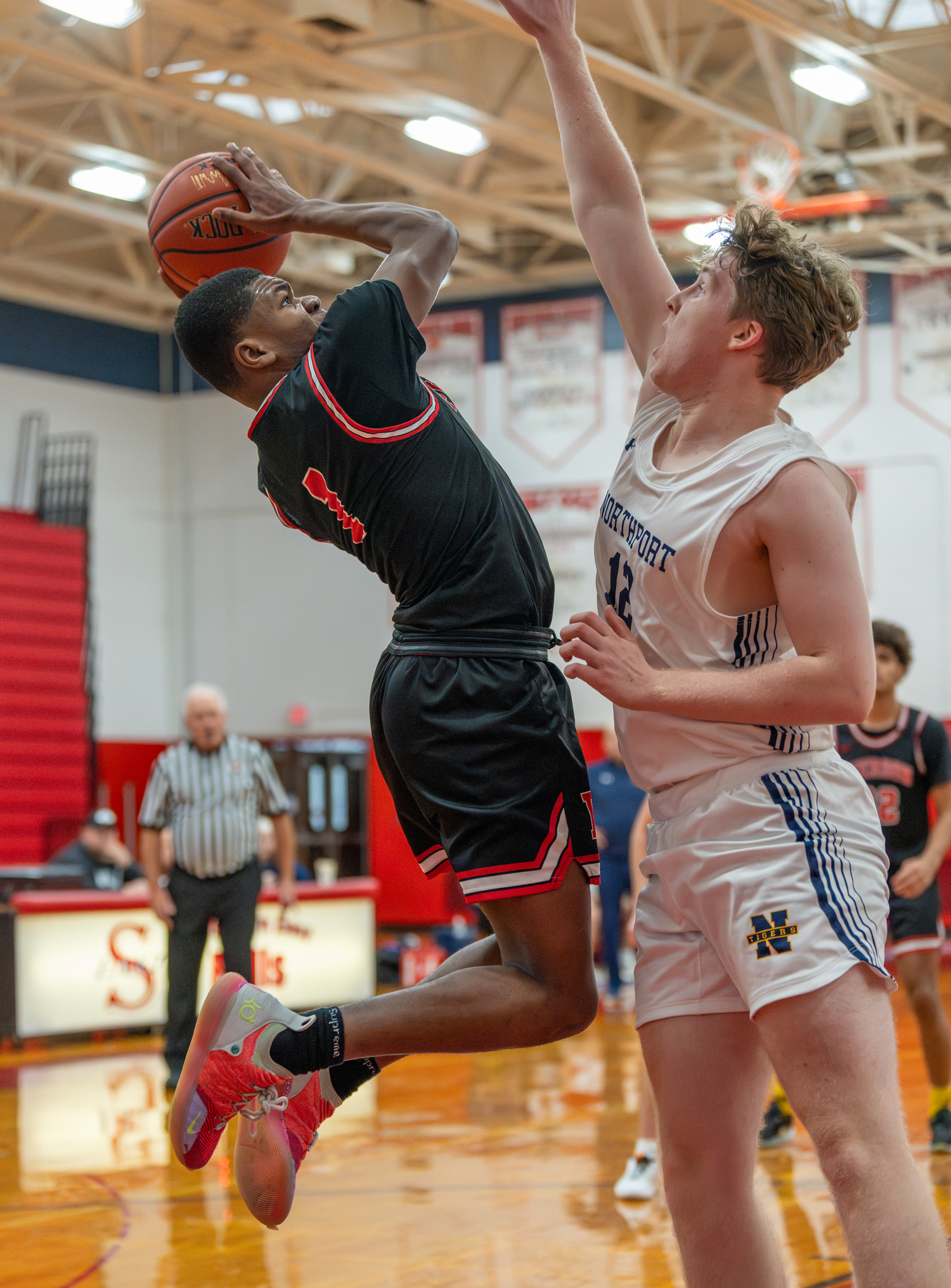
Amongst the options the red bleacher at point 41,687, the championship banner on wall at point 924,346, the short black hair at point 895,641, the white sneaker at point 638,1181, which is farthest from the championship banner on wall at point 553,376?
the white sneaker at point 638,1181

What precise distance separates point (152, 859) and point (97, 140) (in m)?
9.47

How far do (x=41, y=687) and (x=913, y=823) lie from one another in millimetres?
11873

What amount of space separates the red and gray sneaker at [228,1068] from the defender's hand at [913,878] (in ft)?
11.3

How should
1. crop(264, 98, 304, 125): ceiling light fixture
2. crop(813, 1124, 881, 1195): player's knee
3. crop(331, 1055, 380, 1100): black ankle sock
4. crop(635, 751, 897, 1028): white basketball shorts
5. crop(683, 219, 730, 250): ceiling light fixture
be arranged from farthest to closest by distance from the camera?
crop(264, 98, 304, 125): ceiling light fixture < crop(331, 1055, 380, 1100): black ankle sock < crop(683, 219, 730, 250): ceiling light fixture < crop(635, 751, 897, 1028): white basketball shorts < crop(813, 1124, 881, 1195): player's knee

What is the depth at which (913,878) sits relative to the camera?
588 centimetres

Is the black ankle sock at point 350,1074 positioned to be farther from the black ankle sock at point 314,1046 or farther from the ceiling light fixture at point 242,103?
the ceiling light fixture at point 242,103

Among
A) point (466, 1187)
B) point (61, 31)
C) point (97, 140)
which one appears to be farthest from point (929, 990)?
point (97, 140)

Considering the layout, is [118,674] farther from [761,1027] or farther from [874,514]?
[761,1027]

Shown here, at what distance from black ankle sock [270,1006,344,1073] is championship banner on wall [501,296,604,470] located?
14606 mm

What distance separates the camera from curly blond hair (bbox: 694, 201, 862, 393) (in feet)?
8.43

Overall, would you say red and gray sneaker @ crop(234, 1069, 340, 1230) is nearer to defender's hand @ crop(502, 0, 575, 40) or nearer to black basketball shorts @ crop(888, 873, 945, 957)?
defender's hand @ crop(502, 0, 575, 40)

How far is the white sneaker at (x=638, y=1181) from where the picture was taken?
17.4 ft

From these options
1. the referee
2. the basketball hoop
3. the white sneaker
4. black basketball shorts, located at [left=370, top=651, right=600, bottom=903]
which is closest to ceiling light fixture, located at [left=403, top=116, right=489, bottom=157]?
the basketball hoop

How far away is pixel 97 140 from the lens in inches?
603
